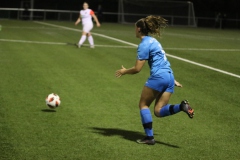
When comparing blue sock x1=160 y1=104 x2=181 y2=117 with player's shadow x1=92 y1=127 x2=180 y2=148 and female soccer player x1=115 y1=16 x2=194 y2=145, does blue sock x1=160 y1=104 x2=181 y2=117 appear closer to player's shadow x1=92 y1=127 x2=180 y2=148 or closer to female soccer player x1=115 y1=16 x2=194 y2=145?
female soccer player x1=115 y1=16 x2=194 y2=145

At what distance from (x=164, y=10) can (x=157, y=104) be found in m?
47.1

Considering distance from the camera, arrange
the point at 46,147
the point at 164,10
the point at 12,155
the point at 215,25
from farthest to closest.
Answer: the point at 215,25, the point at 164,10, the point at 46,147, the point at 12,155

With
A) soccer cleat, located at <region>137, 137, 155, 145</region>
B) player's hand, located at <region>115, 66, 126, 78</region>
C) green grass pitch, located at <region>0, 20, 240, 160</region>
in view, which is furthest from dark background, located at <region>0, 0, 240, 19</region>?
soccer cleat, located at <region>137, 137, 155, 145</region>

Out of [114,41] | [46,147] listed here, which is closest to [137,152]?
[46,147]

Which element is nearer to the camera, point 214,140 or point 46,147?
point 46,147

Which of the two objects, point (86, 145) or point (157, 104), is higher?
point (157, 104)

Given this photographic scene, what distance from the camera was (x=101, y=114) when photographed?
10.2 meters

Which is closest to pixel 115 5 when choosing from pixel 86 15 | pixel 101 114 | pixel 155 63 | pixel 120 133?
pixel 86 15

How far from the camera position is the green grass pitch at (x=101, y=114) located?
765 centimetres

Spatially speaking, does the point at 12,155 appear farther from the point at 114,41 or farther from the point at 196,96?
the point at 114,41

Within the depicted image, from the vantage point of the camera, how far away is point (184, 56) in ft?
71.1

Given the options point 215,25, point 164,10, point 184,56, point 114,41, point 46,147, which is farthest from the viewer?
point 215,25

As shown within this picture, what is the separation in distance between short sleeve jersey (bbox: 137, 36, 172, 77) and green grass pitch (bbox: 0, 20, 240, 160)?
1084mm

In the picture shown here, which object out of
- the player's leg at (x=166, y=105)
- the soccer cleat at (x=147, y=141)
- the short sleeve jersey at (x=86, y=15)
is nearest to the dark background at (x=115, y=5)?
the short sleeve jersey at (x=86, y=15)
